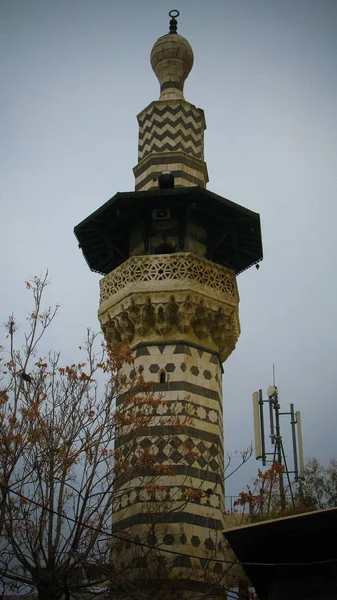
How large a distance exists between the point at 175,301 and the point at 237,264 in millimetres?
3764

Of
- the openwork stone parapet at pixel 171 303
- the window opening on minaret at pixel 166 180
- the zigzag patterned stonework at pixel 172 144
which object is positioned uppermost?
the zigzag patterned stonework at pixel 172 144

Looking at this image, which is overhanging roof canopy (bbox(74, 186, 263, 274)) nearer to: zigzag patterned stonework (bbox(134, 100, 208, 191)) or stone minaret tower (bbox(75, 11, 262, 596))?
stone minaret tower (bbox(75, 11, 262, 596))

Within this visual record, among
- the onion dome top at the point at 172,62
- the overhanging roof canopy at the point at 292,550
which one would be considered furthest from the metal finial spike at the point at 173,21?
the overhanging roof canopy at the point at 292,550

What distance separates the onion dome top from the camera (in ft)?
64.7

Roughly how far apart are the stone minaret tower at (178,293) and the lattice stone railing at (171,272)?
2 centimetres

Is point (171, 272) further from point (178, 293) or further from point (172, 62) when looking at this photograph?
point (172, 62)

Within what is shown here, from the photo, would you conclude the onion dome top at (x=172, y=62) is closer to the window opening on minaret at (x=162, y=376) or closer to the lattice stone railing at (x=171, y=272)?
the lattice stone railing at (x=171, y=272)

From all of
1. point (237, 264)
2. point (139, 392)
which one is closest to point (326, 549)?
point (139, 392)

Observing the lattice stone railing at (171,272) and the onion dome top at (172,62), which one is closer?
the lattice stone railing at (171,272)

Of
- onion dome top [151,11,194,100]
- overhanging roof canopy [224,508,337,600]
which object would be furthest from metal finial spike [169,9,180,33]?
overhanging roof canopy [224,508,337,600]

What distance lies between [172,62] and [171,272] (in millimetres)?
7395

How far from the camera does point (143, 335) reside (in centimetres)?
1539

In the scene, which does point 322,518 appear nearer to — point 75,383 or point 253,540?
point 253,540

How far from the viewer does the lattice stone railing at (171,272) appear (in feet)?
51.1
